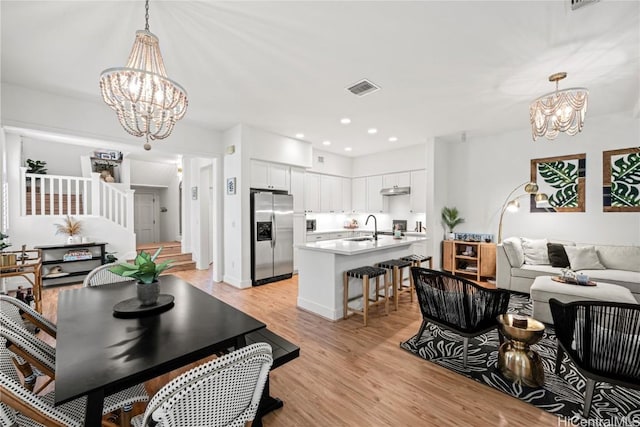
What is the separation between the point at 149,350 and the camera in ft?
4.17

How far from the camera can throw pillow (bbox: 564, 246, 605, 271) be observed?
4.06m

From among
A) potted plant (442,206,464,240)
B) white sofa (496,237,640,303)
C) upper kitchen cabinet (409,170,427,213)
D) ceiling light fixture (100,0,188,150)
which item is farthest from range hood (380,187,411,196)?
ceiling light fixture (100,0,188,150)

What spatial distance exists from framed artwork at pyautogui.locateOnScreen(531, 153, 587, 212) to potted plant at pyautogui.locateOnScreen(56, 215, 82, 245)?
881 centimetres

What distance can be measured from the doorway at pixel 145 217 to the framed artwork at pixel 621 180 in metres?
11.5

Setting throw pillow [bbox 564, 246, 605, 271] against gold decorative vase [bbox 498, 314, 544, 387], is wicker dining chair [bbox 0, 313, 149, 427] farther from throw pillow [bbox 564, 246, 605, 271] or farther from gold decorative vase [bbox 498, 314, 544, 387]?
throw pillow [bbox 564, 246, 605, 271]

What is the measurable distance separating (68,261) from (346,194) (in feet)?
20.9

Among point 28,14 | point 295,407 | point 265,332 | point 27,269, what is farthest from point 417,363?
point 27,269

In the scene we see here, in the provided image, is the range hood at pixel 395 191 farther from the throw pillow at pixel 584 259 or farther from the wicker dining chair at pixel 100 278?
the wicker dining chair at pixel 100 278

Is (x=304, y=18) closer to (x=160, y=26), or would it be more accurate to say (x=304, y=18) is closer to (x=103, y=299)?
(x=160, y=26)

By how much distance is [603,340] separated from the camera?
67.5 inches

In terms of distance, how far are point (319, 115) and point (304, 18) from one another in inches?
85.4

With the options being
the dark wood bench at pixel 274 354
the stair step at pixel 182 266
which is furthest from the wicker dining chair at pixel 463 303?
the stair step at pixel 182 266

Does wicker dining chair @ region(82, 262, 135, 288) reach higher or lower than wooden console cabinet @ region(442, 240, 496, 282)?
higher

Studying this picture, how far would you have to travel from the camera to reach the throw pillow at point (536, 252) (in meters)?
4.49
